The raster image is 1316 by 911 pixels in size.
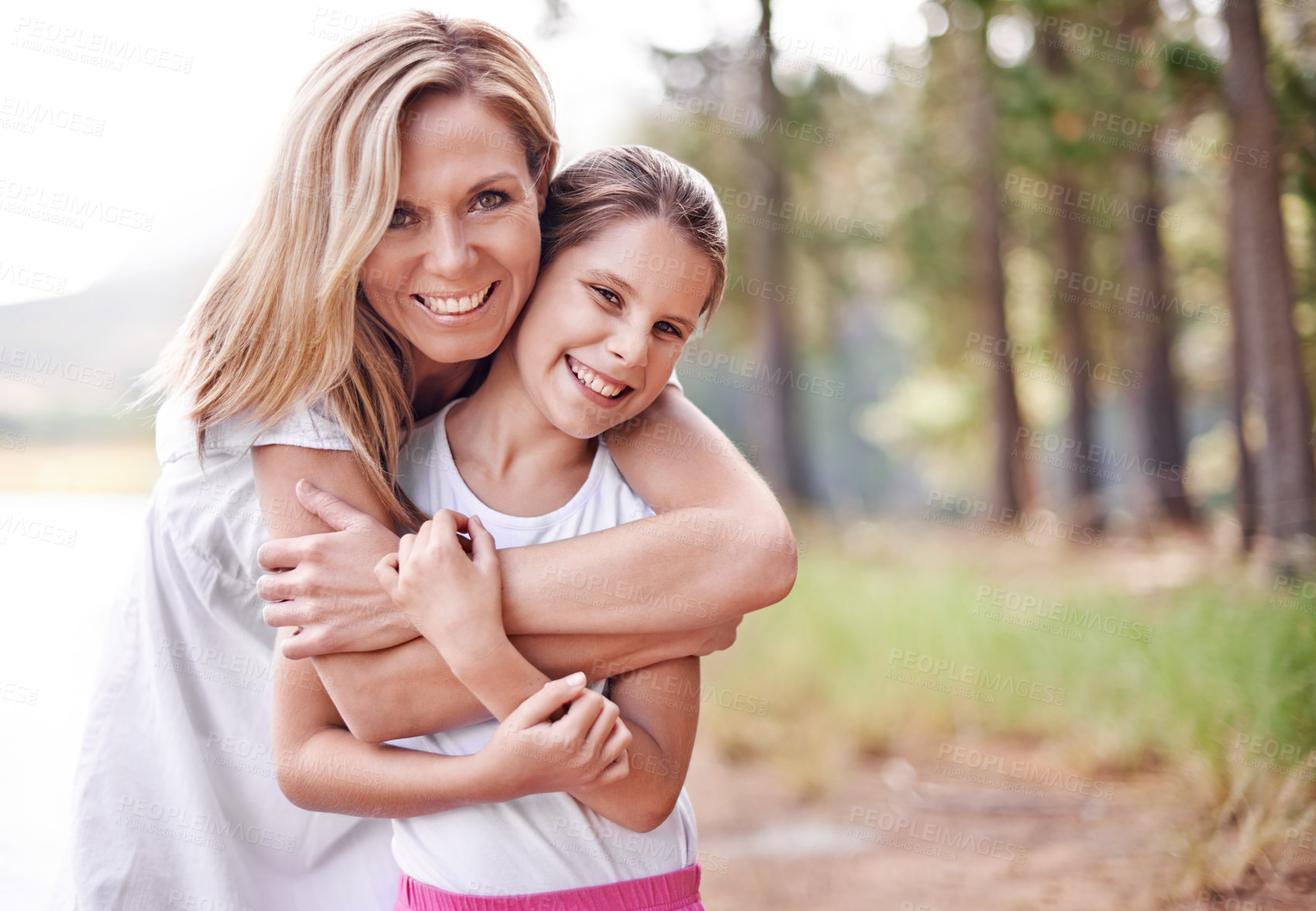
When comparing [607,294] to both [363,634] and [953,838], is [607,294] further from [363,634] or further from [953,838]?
[953,838]

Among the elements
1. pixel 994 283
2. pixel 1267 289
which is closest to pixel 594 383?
pixel 1267 289

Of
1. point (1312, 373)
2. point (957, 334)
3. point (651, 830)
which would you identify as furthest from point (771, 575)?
point (957, 334)

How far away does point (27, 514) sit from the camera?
2.95 metres

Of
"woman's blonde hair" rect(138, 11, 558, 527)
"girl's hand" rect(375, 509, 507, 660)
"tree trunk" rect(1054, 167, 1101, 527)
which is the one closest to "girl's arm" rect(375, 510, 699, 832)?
"girl's hand" rect(375, 509, 507, 660)

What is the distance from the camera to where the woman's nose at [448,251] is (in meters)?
1.68

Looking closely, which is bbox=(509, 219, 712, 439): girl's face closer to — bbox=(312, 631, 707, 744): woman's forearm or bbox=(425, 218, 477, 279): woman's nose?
bbox=(425, 218, 477, 279): woman's nose

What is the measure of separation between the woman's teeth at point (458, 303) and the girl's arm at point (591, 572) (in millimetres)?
312

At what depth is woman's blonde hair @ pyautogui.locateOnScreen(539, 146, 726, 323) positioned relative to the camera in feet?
5.94

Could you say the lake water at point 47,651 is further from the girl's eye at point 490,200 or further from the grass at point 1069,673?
the grass at point 1069,673

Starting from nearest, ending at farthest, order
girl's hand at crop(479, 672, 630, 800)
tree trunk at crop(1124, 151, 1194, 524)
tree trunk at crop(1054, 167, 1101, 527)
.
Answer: girl's hand at crop(479, 672, 630, 800) < tree trunk at crop(1124, 151, 1194, 524) < tree trunk at crop(1054, 167, 1101, 527)

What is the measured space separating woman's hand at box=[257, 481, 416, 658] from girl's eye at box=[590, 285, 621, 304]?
1.73ft

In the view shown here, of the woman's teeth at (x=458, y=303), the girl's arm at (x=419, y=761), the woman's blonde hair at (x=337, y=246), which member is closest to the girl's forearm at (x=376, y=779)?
the girl's arm at (x=419, y=761)

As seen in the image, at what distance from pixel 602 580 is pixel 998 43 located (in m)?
10.3

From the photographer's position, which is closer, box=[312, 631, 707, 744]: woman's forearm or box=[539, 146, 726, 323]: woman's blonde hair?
box=[312, 631, 707, 744]: woman's forearm
